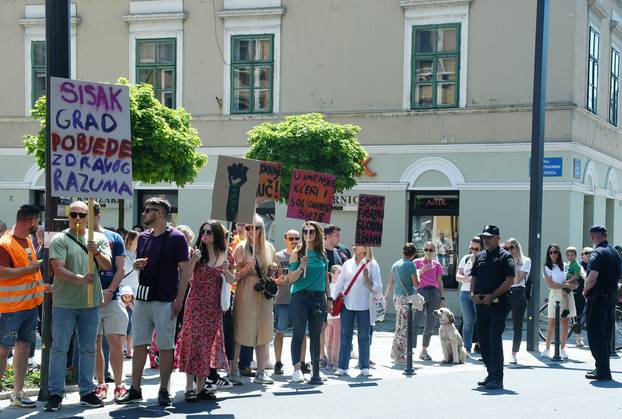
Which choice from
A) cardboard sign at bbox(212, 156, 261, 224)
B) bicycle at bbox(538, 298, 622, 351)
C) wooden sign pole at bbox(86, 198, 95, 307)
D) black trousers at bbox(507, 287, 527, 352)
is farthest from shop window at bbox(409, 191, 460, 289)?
wooden sign pole at bbox(86, 198, 95, 307)

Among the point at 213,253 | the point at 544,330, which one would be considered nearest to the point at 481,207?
the point at 544,330

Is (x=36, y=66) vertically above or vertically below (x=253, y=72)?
above

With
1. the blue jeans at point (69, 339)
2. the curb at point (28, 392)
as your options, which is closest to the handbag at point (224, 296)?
the blue jeans at point (69, 339)

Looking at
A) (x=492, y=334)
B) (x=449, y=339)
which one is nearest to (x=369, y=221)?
(x=449, y=339)

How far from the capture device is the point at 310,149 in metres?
20.3

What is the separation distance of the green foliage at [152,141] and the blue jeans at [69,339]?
31.3 ft

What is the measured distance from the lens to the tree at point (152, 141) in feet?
62.8

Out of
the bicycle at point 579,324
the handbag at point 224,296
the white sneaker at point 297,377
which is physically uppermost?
the handbag at point 224,296

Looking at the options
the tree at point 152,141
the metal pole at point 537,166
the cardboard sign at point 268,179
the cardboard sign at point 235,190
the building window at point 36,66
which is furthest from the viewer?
the building window at point 36,66

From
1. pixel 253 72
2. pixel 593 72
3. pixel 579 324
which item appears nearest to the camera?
pixel 579 324

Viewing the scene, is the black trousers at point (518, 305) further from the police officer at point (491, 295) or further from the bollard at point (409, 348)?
the police officer at point (491, 295)

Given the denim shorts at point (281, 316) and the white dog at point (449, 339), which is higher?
the denim shorts at point (281, 316)

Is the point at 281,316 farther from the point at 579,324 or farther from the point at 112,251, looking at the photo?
the point at 579,324

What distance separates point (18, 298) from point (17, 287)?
0.11m
